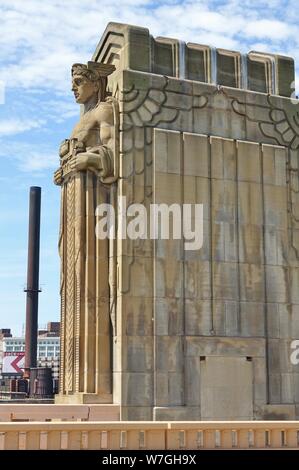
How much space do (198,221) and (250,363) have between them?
16.9 feet

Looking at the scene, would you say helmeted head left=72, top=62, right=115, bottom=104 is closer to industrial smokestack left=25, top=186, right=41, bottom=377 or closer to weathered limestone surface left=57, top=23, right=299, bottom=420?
weathered limestone surface left=57, top=23, right=299, bottom=420

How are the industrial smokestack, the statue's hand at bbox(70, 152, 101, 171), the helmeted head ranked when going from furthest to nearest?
the industrial smokestack → the helmeted head → the statue's hand at bbox(70, 152, 101, 171)

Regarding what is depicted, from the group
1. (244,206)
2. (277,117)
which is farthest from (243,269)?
(277,117)

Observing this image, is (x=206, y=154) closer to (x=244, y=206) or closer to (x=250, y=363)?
(x=244, y=206)

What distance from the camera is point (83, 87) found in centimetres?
2684

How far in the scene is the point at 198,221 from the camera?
2548 cm
